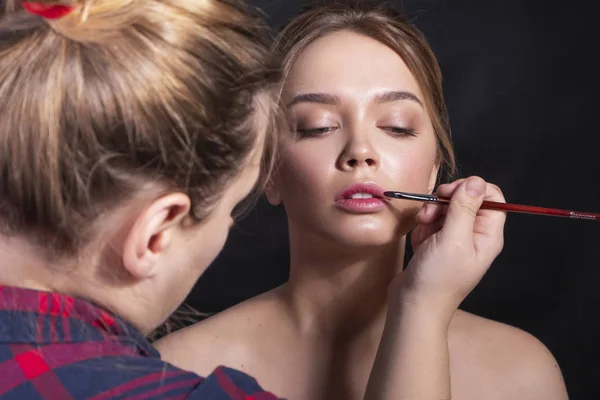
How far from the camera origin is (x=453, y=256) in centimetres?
125

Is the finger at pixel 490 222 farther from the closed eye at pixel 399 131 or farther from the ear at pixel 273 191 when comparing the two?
the ear at pixel 273 191

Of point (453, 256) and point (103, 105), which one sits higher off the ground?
point (103, 105)

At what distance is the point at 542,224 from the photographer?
190cm

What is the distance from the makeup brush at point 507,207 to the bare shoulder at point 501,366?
303 mm

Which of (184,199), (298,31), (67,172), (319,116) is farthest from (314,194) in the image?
(67,172)

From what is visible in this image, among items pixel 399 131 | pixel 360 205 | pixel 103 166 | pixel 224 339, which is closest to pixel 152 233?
pixel 103 166

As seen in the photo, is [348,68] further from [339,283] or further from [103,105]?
[103,105]

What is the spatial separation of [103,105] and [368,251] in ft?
2.16

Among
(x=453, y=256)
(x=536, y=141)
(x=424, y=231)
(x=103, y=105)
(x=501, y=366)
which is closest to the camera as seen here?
(x=103, y=105)

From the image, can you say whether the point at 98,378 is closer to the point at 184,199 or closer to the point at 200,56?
the point at 184,199

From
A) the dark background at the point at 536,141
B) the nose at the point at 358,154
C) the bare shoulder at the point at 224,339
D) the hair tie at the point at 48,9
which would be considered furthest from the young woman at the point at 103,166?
the dark background at the point at 536,141

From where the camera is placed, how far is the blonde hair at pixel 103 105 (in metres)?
0.88

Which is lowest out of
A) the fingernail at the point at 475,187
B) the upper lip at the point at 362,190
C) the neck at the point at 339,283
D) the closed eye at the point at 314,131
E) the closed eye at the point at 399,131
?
the neck at the point at 339,283

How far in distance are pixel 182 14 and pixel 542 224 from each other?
3.96 ft
